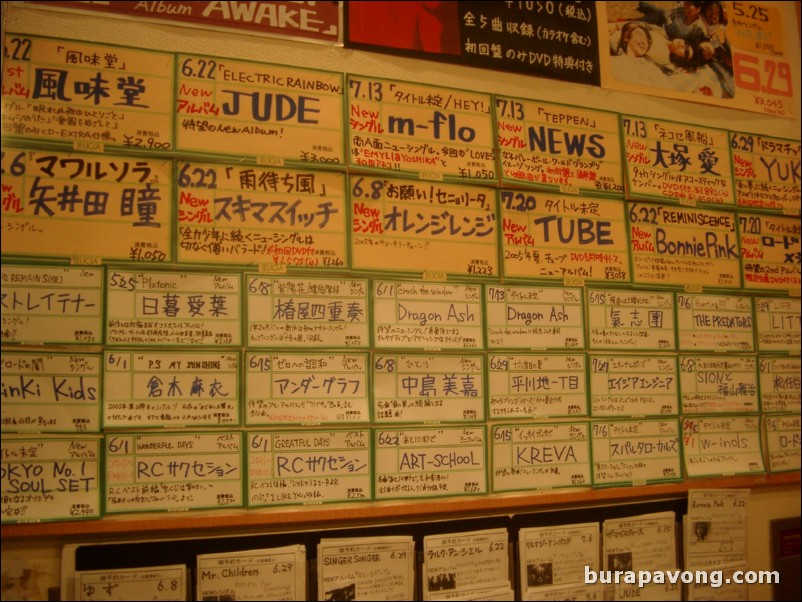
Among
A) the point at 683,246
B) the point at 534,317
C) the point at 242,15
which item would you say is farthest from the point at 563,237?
the point at 242,15

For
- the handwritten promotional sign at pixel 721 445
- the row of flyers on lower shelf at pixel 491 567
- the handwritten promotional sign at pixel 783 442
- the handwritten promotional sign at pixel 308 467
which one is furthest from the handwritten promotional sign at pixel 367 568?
the handwritten promotional sign at pixel 783 442

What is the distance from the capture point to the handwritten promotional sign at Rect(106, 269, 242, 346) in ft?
4.16

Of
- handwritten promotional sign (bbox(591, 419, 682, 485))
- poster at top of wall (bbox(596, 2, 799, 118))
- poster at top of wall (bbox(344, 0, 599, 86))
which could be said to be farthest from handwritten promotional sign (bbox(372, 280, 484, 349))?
poster at top of wall (bbox(596, 2, 799, 118))

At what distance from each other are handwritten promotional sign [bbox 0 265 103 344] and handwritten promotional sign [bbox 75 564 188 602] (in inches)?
20.6

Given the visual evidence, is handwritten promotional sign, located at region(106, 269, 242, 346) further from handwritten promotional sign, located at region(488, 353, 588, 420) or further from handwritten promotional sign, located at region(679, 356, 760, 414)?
handwritten promotional sign, located at region(679, 356, 760, 414)

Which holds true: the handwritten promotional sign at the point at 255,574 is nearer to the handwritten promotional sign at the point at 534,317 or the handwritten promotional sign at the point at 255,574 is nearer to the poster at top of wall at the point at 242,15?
the handwritten promotional sign at the point at 534,317

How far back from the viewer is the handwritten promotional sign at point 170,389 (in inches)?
49.3

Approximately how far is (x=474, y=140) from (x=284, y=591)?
1.26 meters

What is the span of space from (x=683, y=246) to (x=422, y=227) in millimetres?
852

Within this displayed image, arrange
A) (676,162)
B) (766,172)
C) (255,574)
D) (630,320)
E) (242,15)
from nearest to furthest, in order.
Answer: (255,574) → (242,15) → (630,320) → (676,162) → (766,172)

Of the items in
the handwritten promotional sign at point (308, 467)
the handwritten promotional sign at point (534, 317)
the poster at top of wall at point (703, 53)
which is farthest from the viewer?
the poster at top of wall at point (703, 53)

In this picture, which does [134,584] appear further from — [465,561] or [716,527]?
[716,527]

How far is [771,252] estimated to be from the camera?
181 cm

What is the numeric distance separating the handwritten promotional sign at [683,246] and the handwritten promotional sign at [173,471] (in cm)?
125
